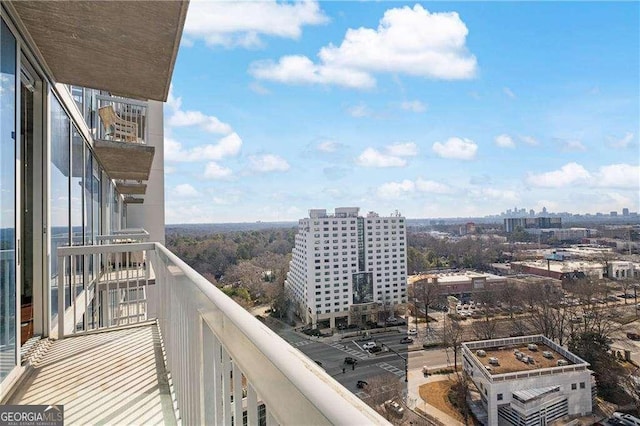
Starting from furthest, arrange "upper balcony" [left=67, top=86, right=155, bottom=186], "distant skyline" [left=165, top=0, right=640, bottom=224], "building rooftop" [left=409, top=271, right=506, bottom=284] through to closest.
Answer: "distant skyline" [left=165, top=0, right=640, bottom=224] → "building rooftop" [left=409, top=271, right=506, bottom=284] → "upper balcony" [left=67, top=86, right=155, bottom=186]

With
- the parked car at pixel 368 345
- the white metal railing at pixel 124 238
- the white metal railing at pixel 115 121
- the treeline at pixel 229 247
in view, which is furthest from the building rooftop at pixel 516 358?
the white metal railing at pixel 115 121

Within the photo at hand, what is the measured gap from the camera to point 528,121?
39.1 ft

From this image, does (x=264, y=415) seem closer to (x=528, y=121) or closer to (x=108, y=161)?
(x=108, y=161)

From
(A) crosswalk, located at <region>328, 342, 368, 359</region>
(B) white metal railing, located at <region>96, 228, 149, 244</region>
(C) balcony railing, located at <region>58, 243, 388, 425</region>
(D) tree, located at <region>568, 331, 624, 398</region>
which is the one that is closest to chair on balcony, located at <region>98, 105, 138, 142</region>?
(B) white metal railing, located at <region>96, 228, 149, 244</region>

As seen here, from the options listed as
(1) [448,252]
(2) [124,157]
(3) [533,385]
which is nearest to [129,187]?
(2) [124,157]

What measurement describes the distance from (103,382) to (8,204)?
928 mm

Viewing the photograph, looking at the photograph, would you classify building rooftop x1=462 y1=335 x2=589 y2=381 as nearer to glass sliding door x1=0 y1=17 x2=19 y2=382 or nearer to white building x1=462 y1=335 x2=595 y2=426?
white building x1=462 y1=335 x2=595 y2=426

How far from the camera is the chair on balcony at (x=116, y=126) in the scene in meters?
4.18

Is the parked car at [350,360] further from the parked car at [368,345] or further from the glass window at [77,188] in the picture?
the glass window at [77,188]

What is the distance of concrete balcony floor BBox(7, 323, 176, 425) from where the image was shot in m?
1.50

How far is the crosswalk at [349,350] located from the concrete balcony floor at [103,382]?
3609 millimetres

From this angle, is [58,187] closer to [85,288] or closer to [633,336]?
[85,288]

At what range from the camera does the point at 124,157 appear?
4.27 meters

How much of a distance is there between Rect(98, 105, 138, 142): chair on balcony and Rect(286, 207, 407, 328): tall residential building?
3.29 metres
